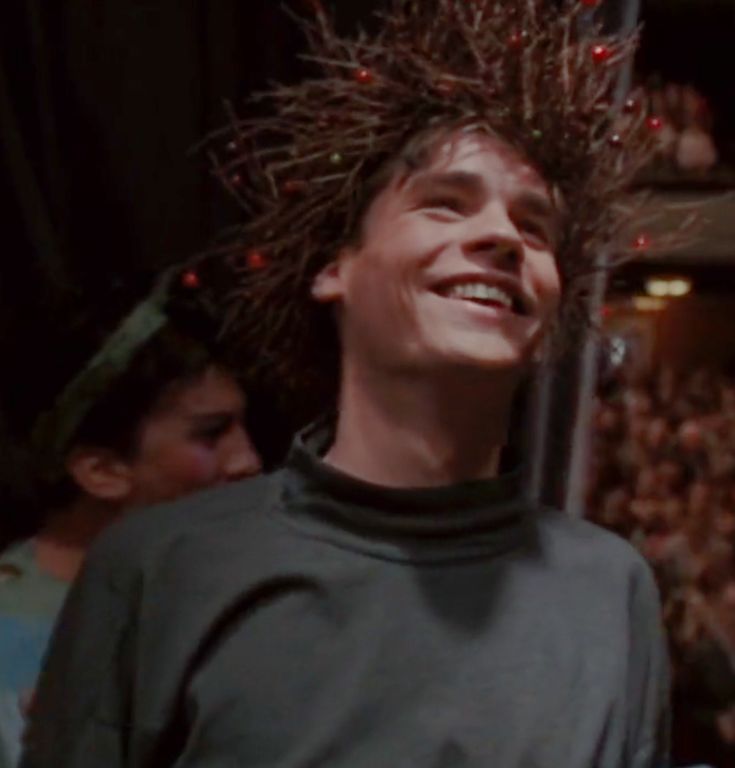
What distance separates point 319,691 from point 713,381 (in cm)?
66

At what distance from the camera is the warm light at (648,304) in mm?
1316

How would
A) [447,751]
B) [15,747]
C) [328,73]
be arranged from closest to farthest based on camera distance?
1. [447,751]
2. [328,73]
3. [15,747]

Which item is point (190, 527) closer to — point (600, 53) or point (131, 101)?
point (600, 53)

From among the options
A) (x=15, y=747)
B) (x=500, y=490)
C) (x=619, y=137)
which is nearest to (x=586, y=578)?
(x=500, y=490)

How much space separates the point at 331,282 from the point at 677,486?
0.54 meters

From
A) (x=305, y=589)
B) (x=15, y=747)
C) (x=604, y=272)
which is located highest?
(x=604, y=272)

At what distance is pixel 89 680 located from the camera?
916mm

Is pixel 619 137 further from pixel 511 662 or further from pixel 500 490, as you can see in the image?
pixel 511 662

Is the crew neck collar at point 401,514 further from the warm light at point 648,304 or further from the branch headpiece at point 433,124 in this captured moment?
the warm light at point 648,304

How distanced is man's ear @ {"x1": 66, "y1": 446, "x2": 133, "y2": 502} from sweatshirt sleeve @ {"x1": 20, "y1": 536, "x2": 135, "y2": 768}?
0.81 ft

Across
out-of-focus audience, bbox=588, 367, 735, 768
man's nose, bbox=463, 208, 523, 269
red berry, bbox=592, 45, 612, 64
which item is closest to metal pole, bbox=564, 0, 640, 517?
out-of-focus audience, bbox=588, 367, 735, 768

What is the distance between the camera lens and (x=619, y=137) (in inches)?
40.0

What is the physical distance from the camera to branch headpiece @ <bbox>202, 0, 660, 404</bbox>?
95cm

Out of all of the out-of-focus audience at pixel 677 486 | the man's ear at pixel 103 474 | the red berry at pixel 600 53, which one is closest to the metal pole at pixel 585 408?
the out-of-focus audience at pixel 677 486
